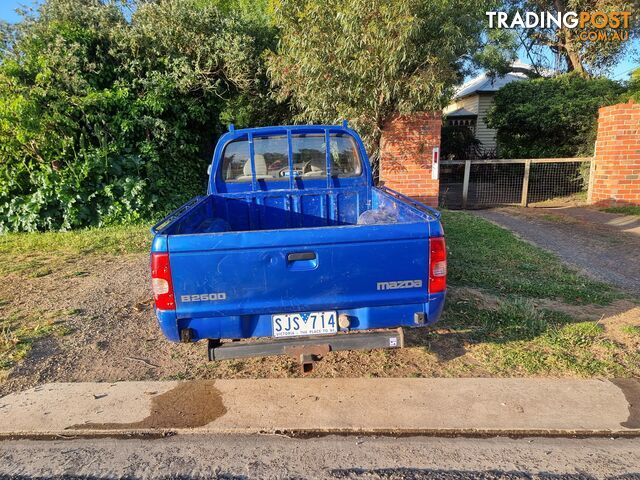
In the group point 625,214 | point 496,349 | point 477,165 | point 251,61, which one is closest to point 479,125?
point 477,165

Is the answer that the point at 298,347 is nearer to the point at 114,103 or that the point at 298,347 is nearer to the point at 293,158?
the point at 293,158

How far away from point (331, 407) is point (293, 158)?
2712 mm

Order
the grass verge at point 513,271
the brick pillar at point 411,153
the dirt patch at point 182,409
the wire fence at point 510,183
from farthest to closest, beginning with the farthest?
the wire fence at point 510,183, the brick pillar at point 411,153, the grass verge at point 513,271, the dirt patch at point 182,409

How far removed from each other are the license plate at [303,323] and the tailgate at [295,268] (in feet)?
0.23

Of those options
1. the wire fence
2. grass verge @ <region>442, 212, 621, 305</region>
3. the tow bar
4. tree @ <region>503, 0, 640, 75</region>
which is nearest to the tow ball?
the tow bar

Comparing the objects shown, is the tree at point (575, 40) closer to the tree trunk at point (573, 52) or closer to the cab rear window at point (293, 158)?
the tree trunk at point (573, 52)

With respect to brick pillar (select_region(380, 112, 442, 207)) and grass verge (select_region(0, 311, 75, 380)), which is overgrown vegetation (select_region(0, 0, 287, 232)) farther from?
grass verge (select_region(0, 311, 75, 380))

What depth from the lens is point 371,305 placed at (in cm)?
278

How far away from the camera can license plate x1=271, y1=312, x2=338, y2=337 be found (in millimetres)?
2785

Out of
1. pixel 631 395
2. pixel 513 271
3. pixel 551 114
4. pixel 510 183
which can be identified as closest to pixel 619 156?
pixel 510 183

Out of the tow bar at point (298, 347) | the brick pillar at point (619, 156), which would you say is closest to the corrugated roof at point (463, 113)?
the brick pillar at point (619, 156)

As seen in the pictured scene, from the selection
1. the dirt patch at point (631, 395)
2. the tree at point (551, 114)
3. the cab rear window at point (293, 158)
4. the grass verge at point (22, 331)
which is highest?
the tree at point (551, 114)

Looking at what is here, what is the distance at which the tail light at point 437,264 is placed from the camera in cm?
271

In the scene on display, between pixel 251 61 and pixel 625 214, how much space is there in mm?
9203
